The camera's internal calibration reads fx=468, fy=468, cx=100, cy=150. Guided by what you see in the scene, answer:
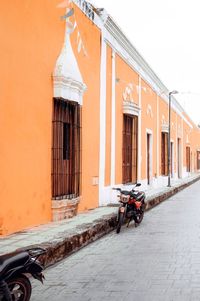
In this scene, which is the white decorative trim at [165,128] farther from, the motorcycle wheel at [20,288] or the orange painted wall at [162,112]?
the motorcycle wheel at [20,288]

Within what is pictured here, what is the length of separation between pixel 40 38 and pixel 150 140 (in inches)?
522

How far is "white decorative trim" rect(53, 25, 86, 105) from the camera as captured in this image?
883cm

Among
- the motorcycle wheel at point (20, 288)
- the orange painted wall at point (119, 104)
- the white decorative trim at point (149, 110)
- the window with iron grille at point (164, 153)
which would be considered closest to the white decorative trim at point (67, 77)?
the orange painted wall at point (119, 104)

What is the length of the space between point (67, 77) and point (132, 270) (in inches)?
168

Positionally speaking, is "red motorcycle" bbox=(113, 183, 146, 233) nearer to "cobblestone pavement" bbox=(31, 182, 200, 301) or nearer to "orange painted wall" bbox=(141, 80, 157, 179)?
"cobblestone pavement" bbox=(31, 182, 200, 301)

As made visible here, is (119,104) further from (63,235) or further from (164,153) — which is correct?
(164,153)

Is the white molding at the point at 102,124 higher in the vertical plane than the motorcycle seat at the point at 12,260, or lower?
higher

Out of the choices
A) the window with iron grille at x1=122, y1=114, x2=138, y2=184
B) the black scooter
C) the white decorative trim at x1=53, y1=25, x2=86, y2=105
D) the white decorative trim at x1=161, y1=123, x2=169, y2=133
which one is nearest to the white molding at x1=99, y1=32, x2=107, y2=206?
the white decorative trim at x1=53, y1=25, x2=86, y2=105

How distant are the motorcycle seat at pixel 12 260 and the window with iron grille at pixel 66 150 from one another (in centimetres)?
462

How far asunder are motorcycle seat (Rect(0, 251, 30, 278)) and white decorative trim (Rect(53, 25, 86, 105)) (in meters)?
5.00

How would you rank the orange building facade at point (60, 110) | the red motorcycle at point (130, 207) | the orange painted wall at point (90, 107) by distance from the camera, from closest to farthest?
1. the orange building facade at point (60, 110)
2. the red motorcycle at point (130, 207)
3. the orange painted wall at point (90, 107)

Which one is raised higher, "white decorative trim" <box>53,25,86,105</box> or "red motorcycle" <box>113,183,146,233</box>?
"white decorative trim" <box>53,25,86,105</box>

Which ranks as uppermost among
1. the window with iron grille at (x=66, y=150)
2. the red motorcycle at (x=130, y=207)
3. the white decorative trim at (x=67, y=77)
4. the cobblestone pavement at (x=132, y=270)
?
the white decorative trim at (x=67, y=77)

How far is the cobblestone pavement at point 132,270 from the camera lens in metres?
4.95
